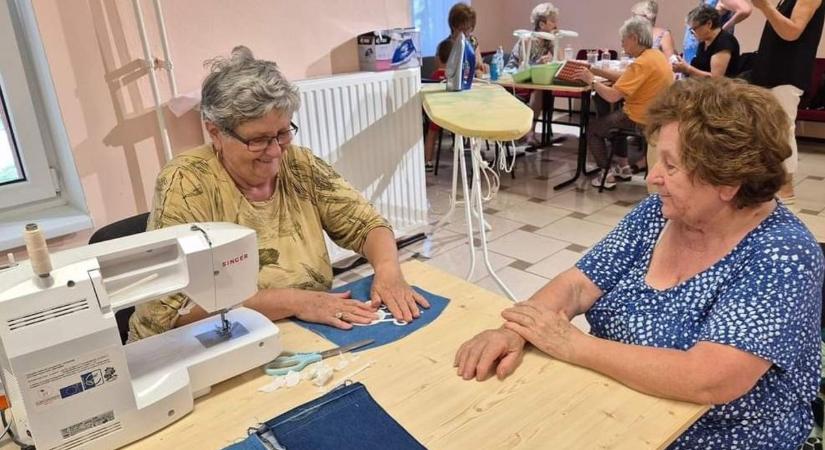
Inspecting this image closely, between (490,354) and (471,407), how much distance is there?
132 mm

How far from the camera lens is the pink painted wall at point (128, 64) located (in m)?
2.24

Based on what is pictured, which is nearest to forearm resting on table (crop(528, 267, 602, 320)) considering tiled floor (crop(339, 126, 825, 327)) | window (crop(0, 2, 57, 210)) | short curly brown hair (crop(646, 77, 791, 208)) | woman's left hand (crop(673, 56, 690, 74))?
short curly brown hair (crop(646, 77, 791, 208))

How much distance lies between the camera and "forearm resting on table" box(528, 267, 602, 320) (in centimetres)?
138

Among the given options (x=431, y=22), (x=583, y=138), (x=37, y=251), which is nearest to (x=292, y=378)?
(x=37, y=251)

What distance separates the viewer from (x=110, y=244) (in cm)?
103

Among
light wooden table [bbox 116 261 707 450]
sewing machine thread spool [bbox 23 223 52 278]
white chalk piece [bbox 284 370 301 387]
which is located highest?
sewing machine thread spool [bbox 23 223 52 278]

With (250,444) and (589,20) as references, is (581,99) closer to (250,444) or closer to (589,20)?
(589,20)

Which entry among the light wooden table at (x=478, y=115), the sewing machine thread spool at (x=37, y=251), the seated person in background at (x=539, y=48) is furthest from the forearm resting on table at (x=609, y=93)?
the sewing machine thread spool at (x=37, y=251)

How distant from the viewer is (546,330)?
3.91 feet

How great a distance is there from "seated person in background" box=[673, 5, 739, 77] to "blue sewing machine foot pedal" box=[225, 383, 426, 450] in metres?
4.49

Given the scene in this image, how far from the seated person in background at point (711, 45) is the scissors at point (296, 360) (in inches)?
171

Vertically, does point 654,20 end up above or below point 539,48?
above

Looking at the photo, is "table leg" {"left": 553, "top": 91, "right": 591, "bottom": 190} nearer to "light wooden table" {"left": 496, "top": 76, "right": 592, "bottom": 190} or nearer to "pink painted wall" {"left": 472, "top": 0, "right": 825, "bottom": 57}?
"light wooden table" {"left": 496, "top": 76, "right": 592, "bottom": 190}

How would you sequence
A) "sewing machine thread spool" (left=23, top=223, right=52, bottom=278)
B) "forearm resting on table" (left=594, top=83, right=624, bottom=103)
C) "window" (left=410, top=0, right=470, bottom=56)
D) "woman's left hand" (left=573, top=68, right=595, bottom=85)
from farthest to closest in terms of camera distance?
"window" (left=410, top=0, right=470, bottom=56)
"woman's left hand" (left=573, top=68, right=595, bottom=85)
"forearm resting on table" (left=594, top=83, right=624, bottom=103)
"sewing machine thread spool" (left=23, top=223, right=52, bottom=278)
